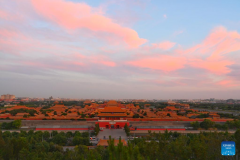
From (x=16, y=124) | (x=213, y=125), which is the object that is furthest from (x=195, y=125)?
(x=16, y=124)

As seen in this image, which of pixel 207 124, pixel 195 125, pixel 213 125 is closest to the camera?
pixel 207 124

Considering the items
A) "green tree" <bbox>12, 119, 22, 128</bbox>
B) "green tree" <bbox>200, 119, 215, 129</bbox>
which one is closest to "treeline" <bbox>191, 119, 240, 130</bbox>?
"green tree" <bbox>200, 119, 215, 129</bbox>

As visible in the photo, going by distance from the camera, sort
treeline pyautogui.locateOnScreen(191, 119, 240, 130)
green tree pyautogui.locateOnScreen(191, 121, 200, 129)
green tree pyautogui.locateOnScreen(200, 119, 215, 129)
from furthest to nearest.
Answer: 1. green tree pyautogui.locateOnScreen(191, 121, 200, 129)
2. green tree pyautogui.locateOnScreen(200, 119, 215, 129)
3. treeline pyautogui.locateOnScreen(191, 119, 240, 130)

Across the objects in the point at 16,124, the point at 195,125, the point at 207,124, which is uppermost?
the point at 207,124

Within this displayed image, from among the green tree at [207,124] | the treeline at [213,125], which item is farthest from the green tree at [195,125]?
the green tree at [207,124]

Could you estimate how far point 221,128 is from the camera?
25.2m

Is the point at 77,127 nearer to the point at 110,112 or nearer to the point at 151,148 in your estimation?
the point at 110,112

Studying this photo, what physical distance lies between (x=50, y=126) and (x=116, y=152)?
63.7ft

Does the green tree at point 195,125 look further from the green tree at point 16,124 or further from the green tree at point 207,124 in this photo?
the green tree at point 16,124

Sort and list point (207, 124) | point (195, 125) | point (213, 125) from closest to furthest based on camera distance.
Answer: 1. point (207, 124)
2. point (195, 125)
3. point (213, 125)

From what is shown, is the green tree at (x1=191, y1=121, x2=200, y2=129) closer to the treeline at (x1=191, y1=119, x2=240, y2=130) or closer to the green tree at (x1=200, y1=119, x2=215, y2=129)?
the treeline at (x1=191, y1=119, x2=240, y2=130)

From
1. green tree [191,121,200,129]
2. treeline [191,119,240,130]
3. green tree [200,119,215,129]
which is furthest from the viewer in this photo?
green tree [191,121,200,129]

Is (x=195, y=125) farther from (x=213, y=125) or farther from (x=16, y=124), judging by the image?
(x=16, y=124)

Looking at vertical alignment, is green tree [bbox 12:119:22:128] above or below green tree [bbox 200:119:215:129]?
below
